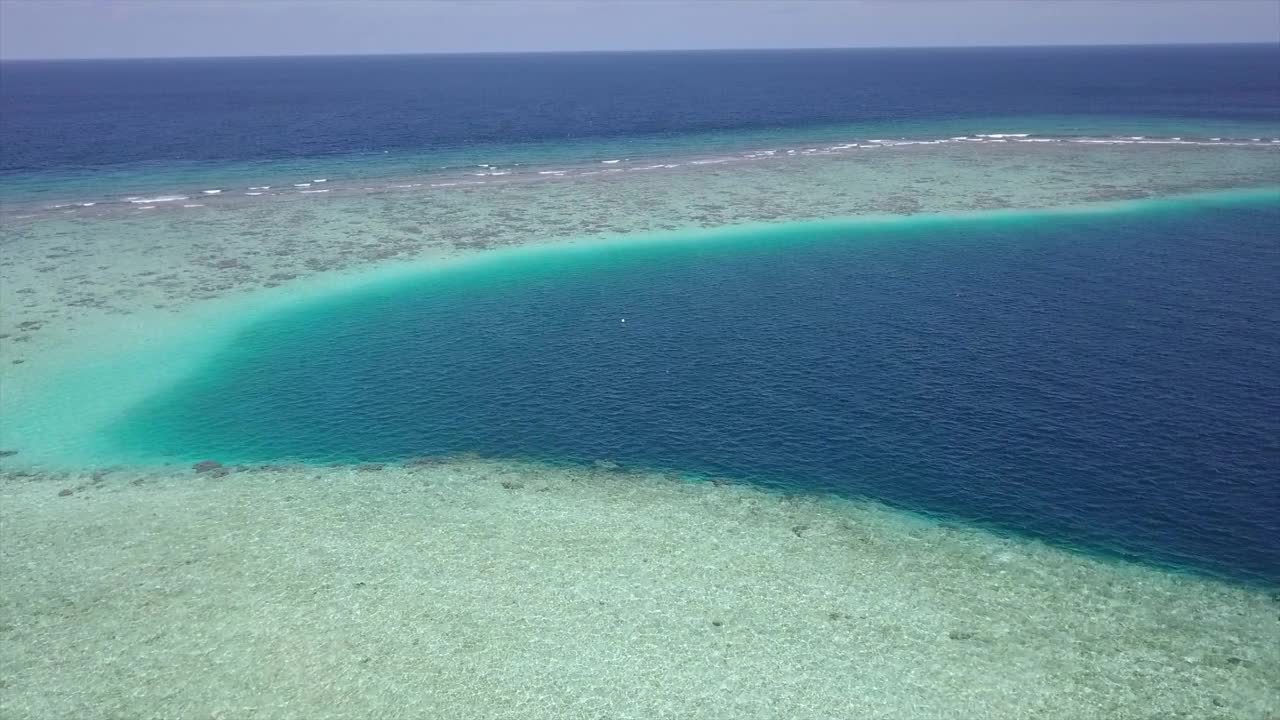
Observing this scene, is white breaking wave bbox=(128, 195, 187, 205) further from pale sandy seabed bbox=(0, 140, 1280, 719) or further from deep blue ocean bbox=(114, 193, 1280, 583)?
pale sandy seabed bbox=(0, 140, 1280, 719)

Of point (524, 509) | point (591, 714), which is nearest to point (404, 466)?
point (524, 509)

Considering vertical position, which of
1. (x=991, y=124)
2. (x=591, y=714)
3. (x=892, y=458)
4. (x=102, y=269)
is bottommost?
(x=591, y=714)

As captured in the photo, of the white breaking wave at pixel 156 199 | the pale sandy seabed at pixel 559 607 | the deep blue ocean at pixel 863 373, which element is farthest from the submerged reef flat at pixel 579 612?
the white breaking wave at pixel 156 199

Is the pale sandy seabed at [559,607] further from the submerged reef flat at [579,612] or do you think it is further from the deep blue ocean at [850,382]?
the deep blue ocean at [850,382]

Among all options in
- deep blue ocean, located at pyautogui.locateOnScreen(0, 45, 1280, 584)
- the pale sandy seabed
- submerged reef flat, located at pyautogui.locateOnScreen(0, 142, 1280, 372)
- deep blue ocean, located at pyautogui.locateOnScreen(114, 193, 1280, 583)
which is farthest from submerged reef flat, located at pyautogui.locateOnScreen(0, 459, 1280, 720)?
submerged reef flat, located at pyautogui.locateOnScreen(0, 142, 1280, 372)

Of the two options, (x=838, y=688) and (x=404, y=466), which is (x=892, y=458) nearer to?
(x=838, y=688)

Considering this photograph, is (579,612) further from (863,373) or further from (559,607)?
(863,373)
